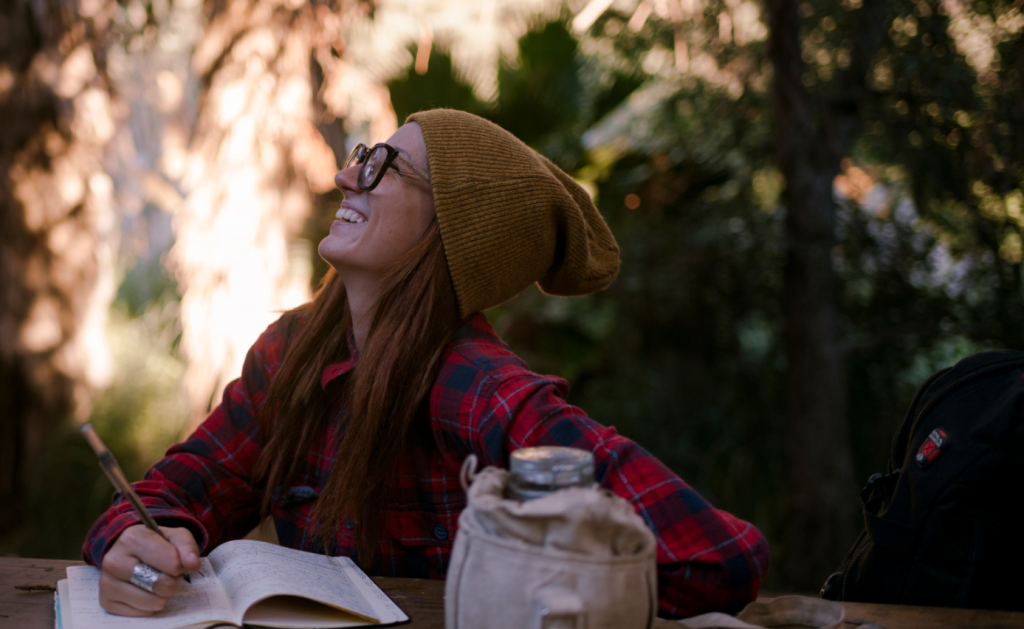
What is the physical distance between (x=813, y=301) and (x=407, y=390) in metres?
2.35

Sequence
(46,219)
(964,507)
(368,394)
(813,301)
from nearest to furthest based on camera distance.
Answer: (964,507), (368,394), (813,301), (46,219)

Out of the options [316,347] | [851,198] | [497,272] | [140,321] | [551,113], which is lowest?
[140,321]

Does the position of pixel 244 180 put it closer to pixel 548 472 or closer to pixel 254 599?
pixel 254 599

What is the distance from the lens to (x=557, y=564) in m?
0.71

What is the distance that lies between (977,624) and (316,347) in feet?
3.85

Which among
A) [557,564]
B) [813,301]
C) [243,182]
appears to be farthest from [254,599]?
[813,301]

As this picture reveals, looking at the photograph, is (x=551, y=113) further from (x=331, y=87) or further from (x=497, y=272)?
(x=497, y=272)

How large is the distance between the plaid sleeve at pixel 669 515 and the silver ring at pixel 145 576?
0.47 metres

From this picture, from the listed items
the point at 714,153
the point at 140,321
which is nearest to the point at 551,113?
the point at 714,153

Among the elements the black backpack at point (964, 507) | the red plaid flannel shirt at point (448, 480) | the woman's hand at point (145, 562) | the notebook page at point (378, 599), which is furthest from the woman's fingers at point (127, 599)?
the black backpack at point (964, 507)

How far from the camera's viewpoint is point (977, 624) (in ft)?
3.32

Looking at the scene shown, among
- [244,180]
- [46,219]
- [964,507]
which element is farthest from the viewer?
[46,219]

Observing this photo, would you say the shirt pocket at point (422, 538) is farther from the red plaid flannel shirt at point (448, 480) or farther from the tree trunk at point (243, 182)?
the tree trunk at point (243, 182)

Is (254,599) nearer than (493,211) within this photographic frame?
Yes
